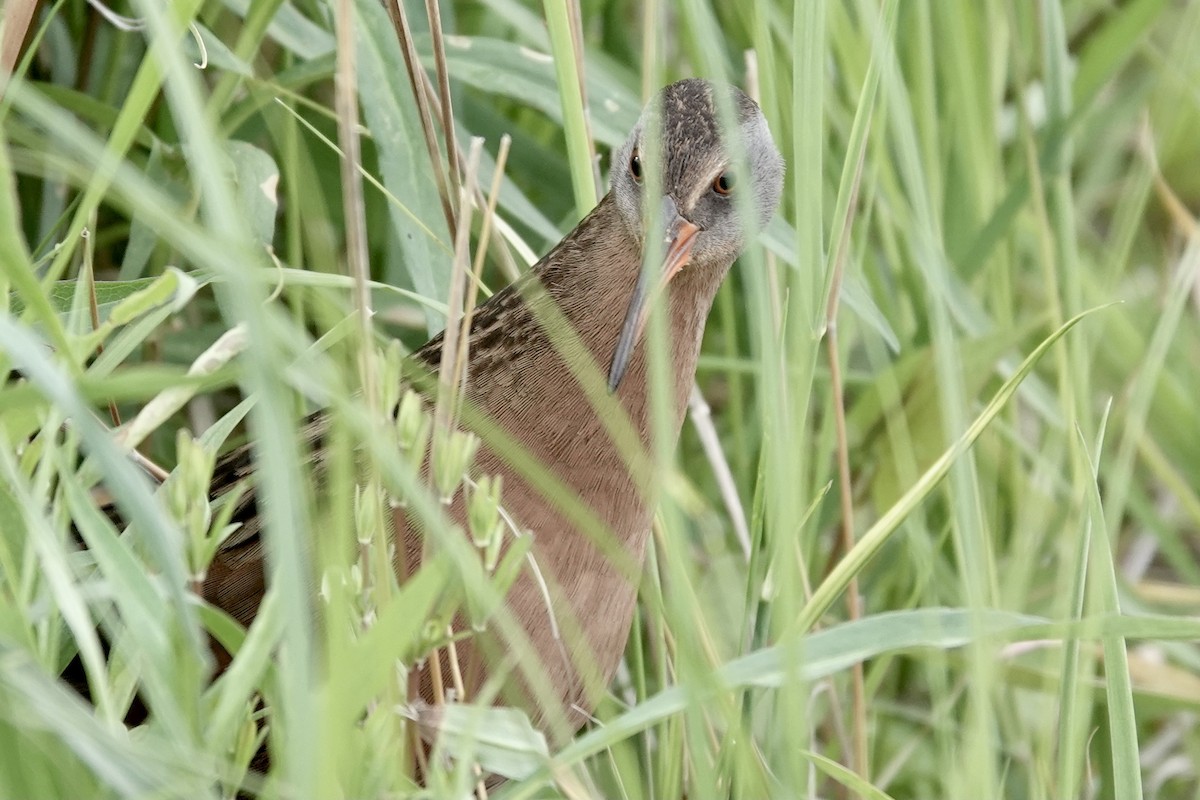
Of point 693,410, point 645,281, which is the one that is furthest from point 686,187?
point 693,410

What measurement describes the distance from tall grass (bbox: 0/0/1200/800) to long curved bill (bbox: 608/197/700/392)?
0.26ft

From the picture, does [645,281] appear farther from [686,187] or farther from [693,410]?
[693,410]

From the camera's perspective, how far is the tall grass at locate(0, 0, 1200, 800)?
0.83m

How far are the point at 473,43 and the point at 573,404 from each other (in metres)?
0.45

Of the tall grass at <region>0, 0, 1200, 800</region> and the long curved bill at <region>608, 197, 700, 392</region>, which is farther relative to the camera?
the long curved bill at <region>608, 197, 700, 392</region>

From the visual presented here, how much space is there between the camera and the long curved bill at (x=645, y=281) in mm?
1326

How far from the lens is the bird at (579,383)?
129cm

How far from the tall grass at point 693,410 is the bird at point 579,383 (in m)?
0.05

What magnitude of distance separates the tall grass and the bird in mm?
54

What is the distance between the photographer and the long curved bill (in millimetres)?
1326

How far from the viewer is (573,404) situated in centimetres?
136

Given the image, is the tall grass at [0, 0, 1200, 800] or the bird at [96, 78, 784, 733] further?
the bird at [96, 78, 784, 733]

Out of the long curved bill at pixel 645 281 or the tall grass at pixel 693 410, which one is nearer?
the tall grass at pixel 693 410

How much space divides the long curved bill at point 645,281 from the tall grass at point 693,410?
0.08 metres
